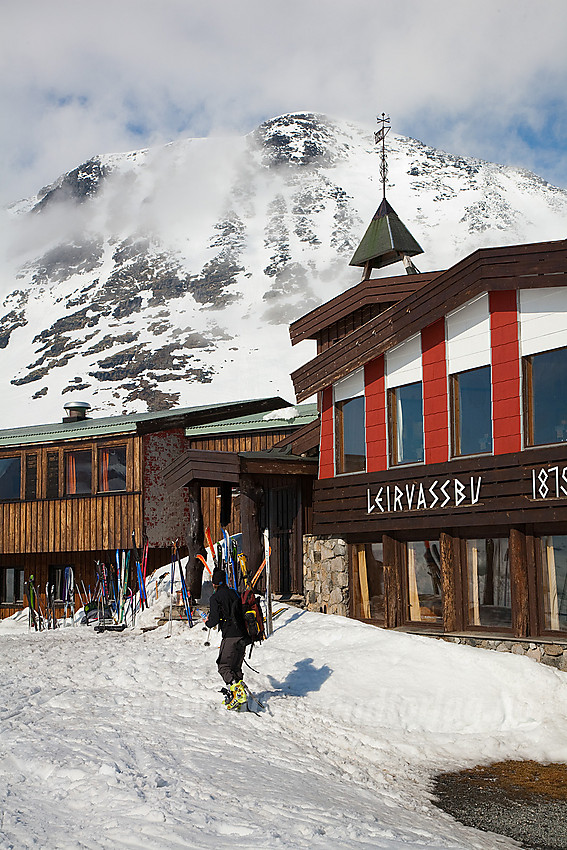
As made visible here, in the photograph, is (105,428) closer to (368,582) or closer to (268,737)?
(368,582)

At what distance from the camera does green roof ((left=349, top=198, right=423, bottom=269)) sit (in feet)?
71.3

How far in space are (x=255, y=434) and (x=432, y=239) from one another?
536ft

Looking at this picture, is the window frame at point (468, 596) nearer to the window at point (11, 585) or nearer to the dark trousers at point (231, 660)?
the dark trousers at point (231, 660)

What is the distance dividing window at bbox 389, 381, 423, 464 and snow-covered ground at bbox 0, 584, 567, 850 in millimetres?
3175

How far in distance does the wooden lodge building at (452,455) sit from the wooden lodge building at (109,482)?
24.6ft

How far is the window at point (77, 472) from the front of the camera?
27.3 m

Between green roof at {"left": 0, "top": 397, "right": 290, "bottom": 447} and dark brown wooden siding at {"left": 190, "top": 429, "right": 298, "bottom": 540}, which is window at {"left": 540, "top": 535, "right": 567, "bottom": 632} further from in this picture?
green roof at {"left": 0, "top": 397, "right": 290, "bottom": 447}

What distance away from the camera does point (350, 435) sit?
17.8 metres

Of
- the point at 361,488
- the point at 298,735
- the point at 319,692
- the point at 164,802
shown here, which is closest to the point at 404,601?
the point at 361,488

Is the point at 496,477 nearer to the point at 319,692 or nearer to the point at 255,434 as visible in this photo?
the point at 319,692

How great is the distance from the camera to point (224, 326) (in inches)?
5404

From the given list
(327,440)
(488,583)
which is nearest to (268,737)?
(488,583)

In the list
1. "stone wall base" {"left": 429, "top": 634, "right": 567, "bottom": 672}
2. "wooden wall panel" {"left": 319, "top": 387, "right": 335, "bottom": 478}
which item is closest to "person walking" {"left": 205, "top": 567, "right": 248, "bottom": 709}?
"stone wall base" {"left": 429, "top": 634, "right": 567, "bottom": 672}

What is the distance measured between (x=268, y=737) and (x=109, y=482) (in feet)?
55.9
